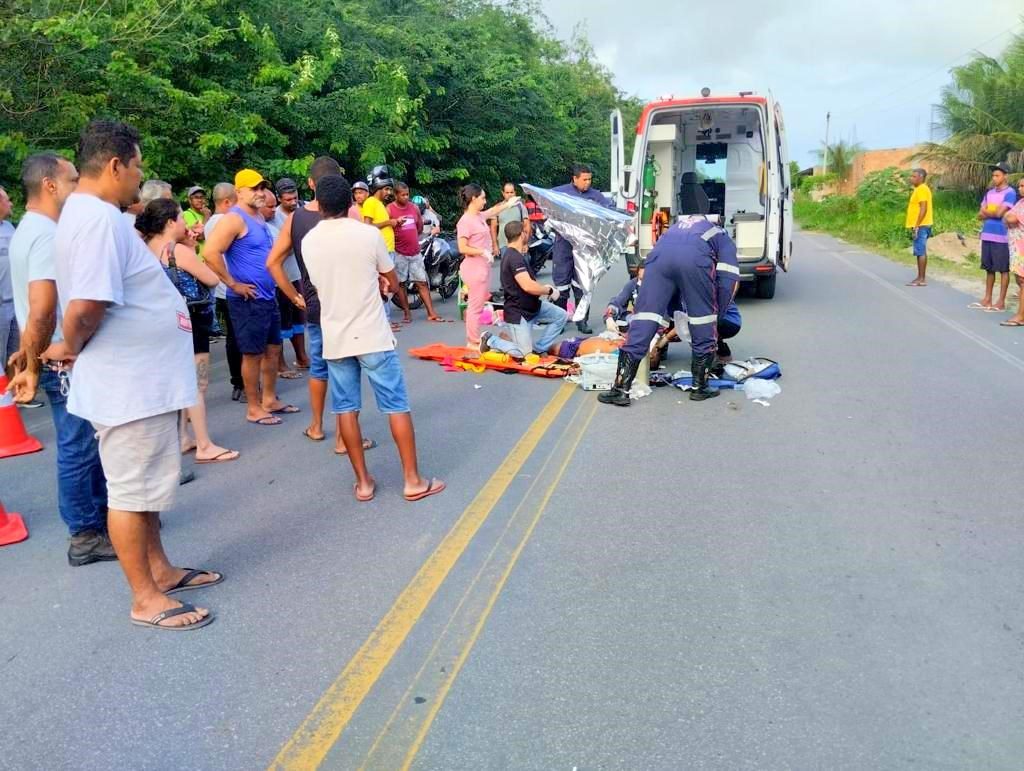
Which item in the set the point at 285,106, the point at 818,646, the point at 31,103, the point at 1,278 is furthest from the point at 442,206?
the point at 818,646

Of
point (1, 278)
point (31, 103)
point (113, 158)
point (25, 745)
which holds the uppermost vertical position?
point (31, 103)

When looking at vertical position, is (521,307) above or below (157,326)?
below

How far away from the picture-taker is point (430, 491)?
504 centimetres

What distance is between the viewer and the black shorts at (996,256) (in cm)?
1059

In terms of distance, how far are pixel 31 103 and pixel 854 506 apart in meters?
8.40

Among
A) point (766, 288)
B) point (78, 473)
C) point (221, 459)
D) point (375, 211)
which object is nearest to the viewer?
point (78, 473)

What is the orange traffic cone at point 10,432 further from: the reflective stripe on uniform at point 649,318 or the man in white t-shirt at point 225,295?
the reflective stripe on uniform at point 649,318

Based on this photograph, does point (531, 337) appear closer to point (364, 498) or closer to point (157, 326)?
point (364, 498)

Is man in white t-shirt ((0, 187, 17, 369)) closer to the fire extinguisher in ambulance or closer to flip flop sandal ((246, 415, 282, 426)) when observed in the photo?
flip flop sandal ((246, 415, 282, 426))

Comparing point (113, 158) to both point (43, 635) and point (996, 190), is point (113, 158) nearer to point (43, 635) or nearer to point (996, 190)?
point (43, 635)

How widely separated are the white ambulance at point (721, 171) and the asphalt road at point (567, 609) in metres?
3.95

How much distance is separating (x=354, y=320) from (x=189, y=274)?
2117 mm

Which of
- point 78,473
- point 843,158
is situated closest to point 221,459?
point 78,473

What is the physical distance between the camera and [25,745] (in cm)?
288
